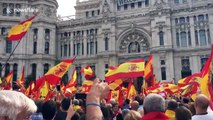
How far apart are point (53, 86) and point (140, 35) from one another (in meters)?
29.6

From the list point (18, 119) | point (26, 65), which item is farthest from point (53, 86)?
point (26, 65)

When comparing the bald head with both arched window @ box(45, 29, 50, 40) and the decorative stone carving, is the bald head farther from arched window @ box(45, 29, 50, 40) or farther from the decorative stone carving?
arched window @ box(45, 29, 50, 40)

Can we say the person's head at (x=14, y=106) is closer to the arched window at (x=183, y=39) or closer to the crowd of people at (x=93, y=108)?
the crowd of people at (x=93, y=108)

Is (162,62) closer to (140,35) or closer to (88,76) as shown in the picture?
(140,35)

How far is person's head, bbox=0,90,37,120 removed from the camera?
102 inches

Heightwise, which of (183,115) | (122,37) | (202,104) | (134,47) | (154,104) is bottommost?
(183,115)

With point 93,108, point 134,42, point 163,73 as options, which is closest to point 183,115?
point 93,108

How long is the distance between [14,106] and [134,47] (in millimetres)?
43031

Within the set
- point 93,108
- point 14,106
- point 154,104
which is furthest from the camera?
point 154,104

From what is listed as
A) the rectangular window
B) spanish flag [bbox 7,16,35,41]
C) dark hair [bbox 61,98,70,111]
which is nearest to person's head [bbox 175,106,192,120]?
dark hair [bbox 61,98,70,111]

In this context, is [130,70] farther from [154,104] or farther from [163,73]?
[163,73]

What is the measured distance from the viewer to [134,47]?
45.1m

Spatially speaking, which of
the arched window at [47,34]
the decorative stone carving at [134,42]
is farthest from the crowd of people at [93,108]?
the arched window at [47,34]

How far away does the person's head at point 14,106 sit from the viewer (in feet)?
8.48
